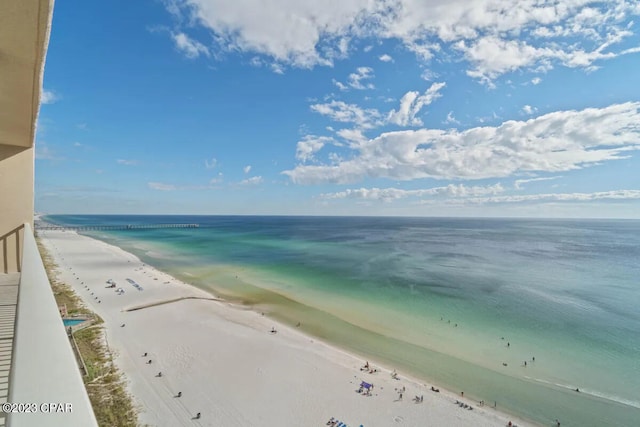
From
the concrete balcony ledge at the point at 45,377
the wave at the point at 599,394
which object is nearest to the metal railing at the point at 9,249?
the concrete balcony ledge at the point at 45,377

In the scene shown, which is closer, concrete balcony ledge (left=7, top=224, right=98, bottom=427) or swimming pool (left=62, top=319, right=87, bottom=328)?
concrete balcony ledge (left=7, top=224, right=98, bottom=427)

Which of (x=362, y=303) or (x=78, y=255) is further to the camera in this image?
(x=78, y=255)

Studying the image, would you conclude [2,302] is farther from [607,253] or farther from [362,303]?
[607,253]

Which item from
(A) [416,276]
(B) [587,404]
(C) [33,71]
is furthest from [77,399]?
(A) [416,276]

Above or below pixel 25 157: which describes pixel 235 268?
below

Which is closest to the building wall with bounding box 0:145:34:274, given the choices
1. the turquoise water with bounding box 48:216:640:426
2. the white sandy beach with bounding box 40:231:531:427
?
the white sandy beach with bounding box 40:231:531:427

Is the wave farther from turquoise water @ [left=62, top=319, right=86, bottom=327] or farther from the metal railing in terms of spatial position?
turquoise water @ [left=62, top=319, right=86, bottom=327]

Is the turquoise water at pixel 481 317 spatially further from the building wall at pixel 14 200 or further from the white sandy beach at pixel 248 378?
the building wall at pixel 14 200
